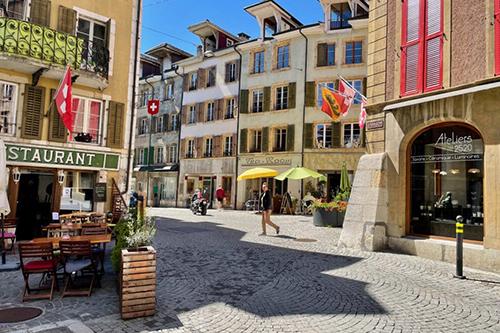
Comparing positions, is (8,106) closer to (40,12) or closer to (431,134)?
(40,12)

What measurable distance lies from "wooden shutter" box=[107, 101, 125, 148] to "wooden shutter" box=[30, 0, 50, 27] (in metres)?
3.13

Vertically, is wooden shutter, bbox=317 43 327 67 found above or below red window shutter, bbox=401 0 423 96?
above

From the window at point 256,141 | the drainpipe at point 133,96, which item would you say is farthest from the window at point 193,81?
the drainpipe at point 133,96

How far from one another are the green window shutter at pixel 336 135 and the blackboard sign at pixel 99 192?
15360mm

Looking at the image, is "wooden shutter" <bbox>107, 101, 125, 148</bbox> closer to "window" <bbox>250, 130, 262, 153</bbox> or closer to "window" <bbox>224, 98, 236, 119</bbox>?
"window" <bbox>250, 130, 262, 153</bbox>

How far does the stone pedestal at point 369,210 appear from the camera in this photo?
33.9 feet

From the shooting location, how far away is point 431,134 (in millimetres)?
9930

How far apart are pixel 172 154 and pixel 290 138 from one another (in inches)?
504

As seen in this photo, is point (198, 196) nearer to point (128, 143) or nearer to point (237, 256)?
point (128, 143)

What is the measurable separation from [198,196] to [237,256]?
15.1 meters

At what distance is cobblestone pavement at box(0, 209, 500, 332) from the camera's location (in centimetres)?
502

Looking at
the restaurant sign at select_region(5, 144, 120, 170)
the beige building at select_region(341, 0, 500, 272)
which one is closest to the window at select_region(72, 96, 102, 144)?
the restaurant sign at select_region(5, 144, 120, 170)

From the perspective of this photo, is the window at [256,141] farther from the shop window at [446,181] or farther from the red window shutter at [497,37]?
the red window shutter at [497,37]

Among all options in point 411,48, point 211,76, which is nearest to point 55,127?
point 411,48
